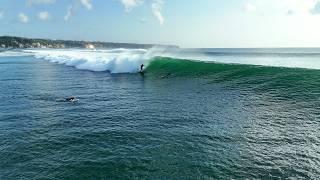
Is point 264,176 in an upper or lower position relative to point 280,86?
lower

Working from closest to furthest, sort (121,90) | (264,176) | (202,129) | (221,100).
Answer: (264,176), (202,129), (221,100), (121,90)

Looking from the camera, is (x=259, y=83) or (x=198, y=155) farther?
(x=259, y=83)

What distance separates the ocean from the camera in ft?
34.7

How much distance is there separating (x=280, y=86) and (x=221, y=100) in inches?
179

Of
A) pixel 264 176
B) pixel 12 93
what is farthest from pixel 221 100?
pixel 12 93

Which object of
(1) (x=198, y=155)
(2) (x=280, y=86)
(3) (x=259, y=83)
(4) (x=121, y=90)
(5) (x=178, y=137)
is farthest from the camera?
(4) (x=121, y=90)

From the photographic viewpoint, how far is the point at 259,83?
23.8 m

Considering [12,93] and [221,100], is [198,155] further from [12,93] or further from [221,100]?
[12,93]

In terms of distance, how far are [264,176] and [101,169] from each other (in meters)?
4.49

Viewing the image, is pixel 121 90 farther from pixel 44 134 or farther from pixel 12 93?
pixel 44 134

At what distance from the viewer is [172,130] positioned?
14438 mm

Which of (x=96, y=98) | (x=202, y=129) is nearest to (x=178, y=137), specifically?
(x=202, y=129)

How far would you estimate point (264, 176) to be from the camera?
32.2 ft

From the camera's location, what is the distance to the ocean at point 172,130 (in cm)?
1059
